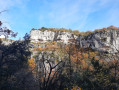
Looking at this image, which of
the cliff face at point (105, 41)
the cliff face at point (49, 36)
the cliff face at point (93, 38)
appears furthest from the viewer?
the cliff face at point (49, 36)

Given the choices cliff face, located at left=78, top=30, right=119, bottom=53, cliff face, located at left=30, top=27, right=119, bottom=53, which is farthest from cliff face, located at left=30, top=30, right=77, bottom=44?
cliff face, located at left=78, top=30, right=119, bottom=53

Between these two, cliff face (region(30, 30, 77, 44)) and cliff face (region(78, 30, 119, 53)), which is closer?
cliff face (region(78, 30, 119, 53))

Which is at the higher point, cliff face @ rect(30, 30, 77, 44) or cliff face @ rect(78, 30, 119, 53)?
cliff face @ rect(30, 30, 77, 44)

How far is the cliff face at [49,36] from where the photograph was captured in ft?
158

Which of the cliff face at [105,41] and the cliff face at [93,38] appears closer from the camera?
the cliff face at [105,41]

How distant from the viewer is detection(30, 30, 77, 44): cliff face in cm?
4809

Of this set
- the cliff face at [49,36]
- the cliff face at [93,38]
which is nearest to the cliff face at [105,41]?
the cliff face at [93,38]

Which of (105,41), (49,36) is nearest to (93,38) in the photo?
(105,41)

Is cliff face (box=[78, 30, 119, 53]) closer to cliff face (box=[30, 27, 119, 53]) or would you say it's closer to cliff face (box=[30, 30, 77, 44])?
cliff face (box=[30, 27, 119, 53])

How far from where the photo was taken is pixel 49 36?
165 ft

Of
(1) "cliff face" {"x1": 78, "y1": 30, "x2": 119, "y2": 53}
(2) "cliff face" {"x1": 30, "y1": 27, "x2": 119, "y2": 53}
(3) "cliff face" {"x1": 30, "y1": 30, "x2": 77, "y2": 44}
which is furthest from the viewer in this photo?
(3) "cliff face" {"x1": 30, "y1": 30, "x2": 77, "y2": 44}

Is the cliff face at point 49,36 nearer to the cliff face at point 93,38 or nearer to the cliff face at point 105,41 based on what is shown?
the cliff face at point 93,38

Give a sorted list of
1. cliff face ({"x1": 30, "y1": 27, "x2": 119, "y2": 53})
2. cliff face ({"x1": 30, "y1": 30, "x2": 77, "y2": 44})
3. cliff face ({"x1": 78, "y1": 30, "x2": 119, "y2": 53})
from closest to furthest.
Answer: cliff face ({"x1": 78, "y1": 30, "x2": 119, "y2": 53}), cliff face ({"x1": 30, "y1": 27, "x2": 119, "y2": 53}), cliff face ({"x1": 30, "y1": 30, "x2": 77, "y2": 44})

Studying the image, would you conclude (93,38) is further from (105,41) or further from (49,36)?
(49,36)
